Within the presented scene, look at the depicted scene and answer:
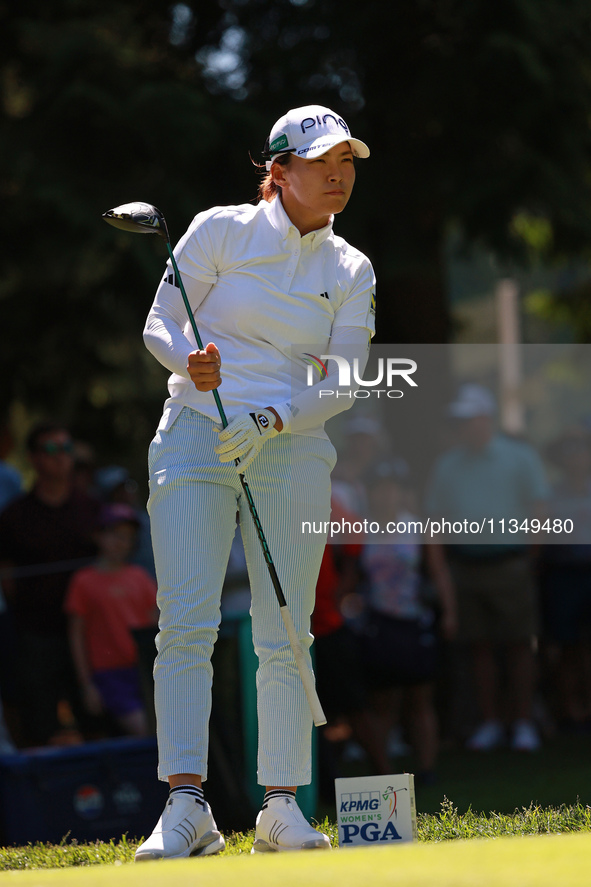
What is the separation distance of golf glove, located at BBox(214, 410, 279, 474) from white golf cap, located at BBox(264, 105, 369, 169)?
791mm

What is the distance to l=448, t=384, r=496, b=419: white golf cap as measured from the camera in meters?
7.08

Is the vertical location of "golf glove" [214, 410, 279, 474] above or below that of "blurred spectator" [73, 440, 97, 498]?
below

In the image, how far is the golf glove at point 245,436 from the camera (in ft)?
11.3

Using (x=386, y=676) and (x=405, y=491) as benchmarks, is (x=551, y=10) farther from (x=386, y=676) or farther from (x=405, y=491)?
(x=386, y=676)

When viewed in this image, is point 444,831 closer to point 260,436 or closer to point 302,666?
point 302,666

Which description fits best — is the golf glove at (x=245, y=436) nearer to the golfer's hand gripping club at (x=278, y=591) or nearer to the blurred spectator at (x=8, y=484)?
the golfer's hand gripping club at (x=278, y=591)

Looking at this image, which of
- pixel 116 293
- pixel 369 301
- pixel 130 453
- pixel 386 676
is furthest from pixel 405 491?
pixel 130 453

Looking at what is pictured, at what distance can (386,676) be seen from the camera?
258 inches

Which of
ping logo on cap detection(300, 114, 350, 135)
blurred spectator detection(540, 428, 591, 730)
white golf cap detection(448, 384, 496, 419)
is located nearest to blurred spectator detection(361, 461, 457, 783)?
white golf cap detection(448, 384, 496, 419)

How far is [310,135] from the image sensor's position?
3686 millimetres

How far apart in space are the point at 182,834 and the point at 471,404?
4419 millimetres

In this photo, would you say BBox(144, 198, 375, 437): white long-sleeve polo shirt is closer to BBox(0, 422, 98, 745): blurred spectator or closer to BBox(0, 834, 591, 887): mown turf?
BBox(0, 834, 591, 887): mown turf

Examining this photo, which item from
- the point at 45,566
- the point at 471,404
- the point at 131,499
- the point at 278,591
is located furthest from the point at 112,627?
the point at 278,591

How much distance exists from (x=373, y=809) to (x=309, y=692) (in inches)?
15.1
